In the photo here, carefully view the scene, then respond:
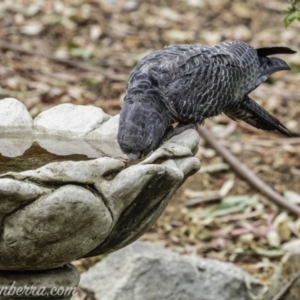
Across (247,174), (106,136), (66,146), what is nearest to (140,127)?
(106,136)

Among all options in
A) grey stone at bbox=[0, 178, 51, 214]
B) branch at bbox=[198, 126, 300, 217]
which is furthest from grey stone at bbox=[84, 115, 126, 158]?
branch at bbox=[198, 126, 300, 217]

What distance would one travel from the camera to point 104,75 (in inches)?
293

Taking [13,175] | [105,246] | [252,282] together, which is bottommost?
[252,282]

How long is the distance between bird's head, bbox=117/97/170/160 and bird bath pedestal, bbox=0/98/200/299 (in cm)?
14

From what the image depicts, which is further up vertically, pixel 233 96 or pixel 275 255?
pixel 233 96

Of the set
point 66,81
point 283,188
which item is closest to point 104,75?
point 66,81

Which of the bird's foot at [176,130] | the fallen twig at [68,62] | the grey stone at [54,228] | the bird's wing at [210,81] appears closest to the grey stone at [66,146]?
the bird's foot at [176,130]

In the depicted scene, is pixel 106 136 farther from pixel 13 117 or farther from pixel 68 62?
pixel 68 62

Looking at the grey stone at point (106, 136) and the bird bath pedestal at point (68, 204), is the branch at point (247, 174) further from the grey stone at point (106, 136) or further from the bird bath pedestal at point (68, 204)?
the bird bath pedestal at point (68, 204)

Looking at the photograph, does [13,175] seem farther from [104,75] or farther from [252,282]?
[104,75]

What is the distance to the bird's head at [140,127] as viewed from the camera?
3.18m

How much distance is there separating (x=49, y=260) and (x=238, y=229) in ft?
9.58

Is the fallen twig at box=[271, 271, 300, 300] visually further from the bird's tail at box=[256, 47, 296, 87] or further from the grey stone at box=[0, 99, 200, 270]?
the grey stone at box=[0, 99, 200, 270]

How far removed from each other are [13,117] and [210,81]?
910mm
